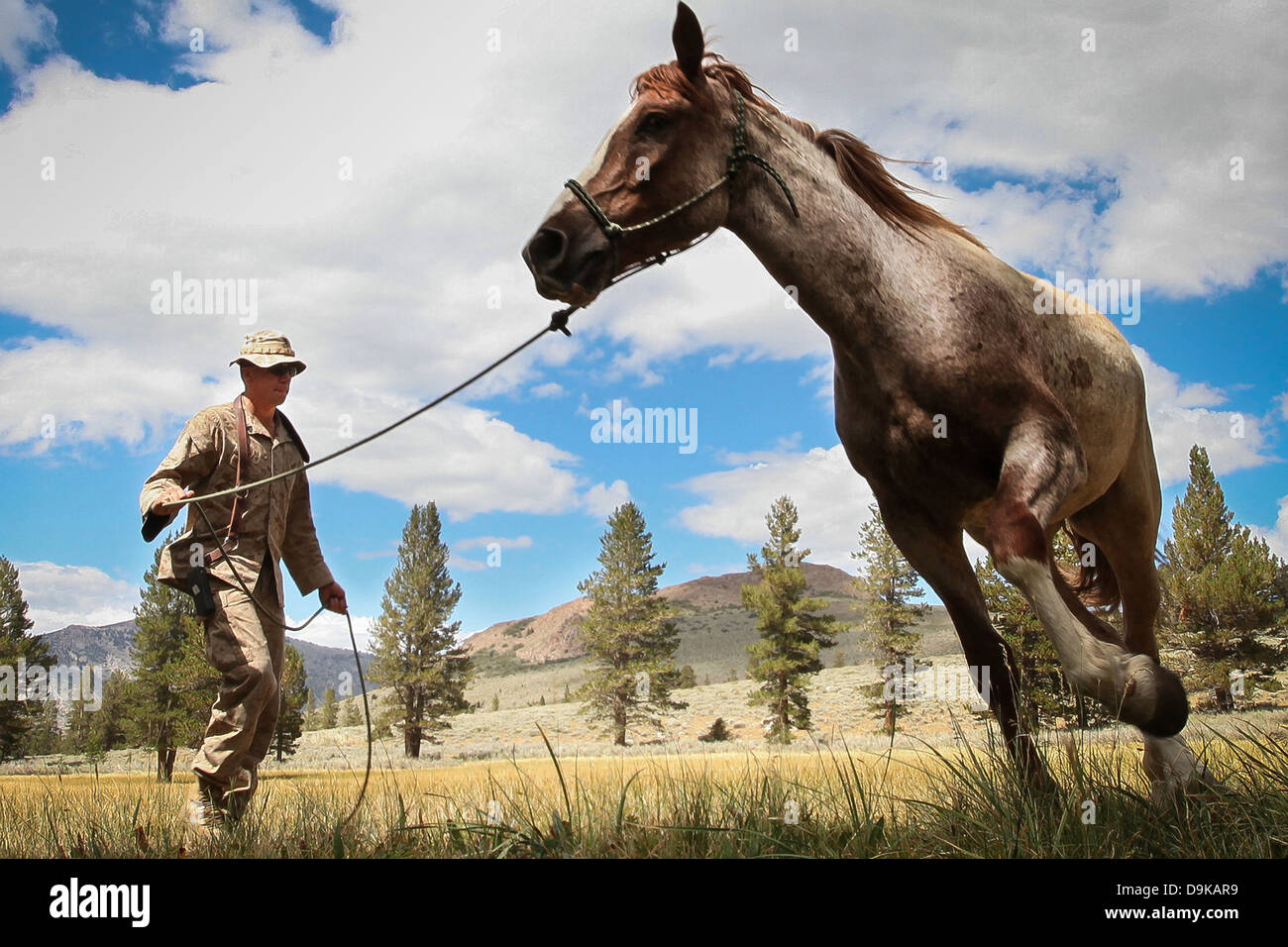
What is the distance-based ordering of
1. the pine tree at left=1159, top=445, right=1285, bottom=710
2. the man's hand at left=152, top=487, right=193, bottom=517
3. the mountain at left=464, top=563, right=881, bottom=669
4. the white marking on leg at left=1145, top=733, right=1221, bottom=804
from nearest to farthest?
the white marking on leg at left=1145, top=733, right=1221, bottom=804 → the man's hand at left=152, top=487, right=193, bottom=517 → the pine tree at left=1159, top=445, right=1285, bottom=710 → the mountain at left=464, top=563, right=881, bottom=669

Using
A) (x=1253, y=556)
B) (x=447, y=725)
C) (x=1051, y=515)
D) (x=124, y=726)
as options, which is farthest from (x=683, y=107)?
(x=447, y=725)

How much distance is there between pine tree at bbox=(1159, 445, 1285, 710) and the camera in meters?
26.5

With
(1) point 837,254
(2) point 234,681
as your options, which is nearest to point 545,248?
(1) point 837,254

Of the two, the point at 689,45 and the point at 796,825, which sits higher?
the point at 689,45

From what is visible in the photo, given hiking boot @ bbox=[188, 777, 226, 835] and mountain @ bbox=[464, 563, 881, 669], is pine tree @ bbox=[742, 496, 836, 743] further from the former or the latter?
mountain @ bbox=[464, 563, 881, 669]

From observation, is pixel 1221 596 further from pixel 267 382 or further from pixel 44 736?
pixel 44 736

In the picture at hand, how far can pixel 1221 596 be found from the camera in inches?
1037

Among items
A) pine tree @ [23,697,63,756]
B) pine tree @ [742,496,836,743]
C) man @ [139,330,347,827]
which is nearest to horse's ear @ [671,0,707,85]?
man @ [139,330,347,827]

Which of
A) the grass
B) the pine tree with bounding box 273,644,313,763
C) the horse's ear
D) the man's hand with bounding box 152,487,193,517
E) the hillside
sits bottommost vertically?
the hillside

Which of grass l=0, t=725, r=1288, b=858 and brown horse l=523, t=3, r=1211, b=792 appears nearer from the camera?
grass l=0, t=725, r=1288, b=858

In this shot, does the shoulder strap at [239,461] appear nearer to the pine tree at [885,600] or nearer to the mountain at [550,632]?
the pine tree at [885,600]

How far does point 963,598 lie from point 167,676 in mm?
33323

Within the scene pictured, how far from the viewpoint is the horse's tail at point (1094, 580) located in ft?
15.8
